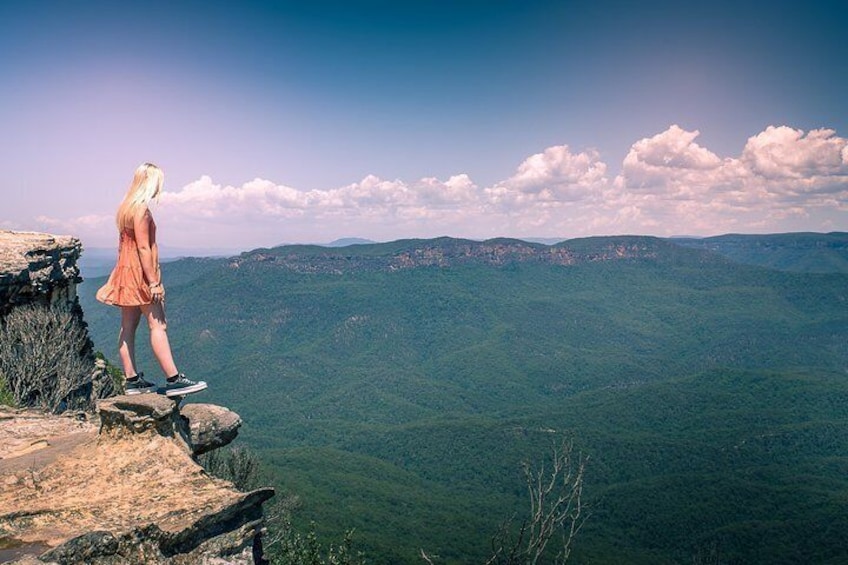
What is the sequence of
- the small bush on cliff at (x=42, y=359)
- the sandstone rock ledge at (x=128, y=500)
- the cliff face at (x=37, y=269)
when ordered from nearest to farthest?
the sandstone rock ledge at (x=128, y=500) < the small bush on cliff at (x=42, y=359) < the cliff face at (x=37, y=269)

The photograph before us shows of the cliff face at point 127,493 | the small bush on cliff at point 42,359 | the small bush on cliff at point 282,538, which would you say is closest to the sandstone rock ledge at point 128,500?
the cliff face at point 127,493

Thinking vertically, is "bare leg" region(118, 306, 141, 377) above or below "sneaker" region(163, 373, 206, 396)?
above

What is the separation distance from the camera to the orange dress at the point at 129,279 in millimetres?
12273

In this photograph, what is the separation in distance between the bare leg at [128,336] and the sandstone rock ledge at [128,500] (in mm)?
1618

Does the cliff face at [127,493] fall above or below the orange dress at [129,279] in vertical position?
below

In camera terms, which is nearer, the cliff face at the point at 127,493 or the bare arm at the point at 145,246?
the cliff face at the point at 127,493

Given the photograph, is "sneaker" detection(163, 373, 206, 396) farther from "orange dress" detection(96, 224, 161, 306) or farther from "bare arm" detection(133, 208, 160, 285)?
"bare arm" detection(133, 208, 160, 285)

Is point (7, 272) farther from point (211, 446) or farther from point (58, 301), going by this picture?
point (211, 446)

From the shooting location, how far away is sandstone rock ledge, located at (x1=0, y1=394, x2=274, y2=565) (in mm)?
8820

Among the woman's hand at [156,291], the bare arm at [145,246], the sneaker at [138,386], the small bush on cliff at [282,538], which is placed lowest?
the small bush on cliff at [282,538]

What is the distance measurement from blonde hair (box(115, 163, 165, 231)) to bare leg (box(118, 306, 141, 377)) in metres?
1.81

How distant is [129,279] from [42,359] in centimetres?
1770

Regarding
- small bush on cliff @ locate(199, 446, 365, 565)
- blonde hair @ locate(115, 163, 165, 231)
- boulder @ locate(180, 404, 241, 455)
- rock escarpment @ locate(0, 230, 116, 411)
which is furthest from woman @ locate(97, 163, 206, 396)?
rock escarpment @ locate(0, 230, 116, 411)

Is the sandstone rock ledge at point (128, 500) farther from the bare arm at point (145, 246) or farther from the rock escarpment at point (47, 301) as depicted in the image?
the rock escarpment at point (47, 301)
